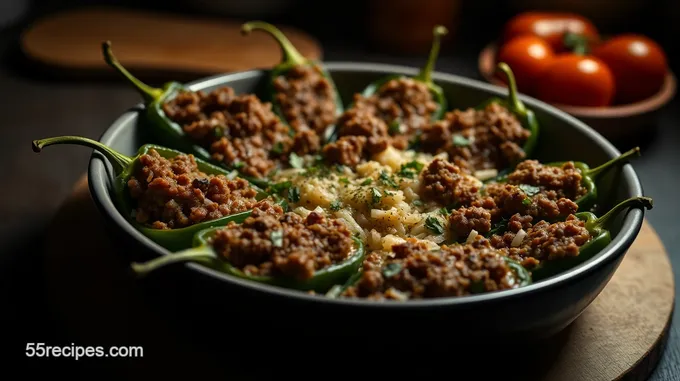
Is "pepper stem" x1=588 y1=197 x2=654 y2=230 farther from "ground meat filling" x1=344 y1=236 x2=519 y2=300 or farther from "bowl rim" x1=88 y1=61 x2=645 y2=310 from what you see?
"ground meat filling" x1=344 y1=236 x2=519 y2=300

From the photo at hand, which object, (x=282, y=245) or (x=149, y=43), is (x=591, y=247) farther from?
(x=149, y=43)

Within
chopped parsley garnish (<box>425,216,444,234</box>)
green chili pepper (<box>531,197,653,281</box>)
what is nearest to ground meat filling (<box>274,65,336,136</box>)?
chopped parsley garnish (<box>425,216,444,234</box>)

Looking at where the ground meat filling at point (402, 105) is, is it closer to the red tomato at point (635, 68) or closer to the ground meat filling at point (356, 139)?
the ground meat filling at point (356, 139)

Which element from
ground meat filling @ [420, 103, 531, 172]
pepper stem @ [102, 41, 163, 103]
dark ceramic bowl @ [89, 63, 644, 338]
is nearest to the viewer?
dark ceramic bowl @ [89, 63, 644, 338]

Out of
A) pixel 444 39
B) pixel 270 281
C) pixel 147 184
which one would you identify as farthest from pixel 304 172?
Result: pixel 444 39

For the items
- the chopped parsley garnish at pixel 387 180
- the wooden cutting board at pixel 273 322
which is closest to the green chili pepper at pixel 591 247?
the wooden cutting board at pixel 273 322

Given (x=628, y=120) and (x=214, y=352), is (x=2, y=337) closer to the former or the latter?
(x=214, y=352)

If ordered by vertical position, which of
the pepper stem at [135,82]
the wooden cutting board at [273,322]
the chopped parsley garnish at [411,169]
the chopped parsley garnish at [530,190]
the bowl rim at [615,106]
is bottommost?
the wooden cutting board at [273,322]

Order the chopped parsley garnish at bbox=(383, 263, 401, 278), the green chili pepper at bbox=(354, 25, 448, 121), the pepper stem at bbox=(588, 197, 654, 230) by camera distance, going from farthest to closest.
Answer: the green chili pepper at bbox=(354, 25, 448, 121), the pepper stem at bbox=(588, 197, 654, 230), the chopped parsley garnish at bbox=(383, 263, 401, 278)
